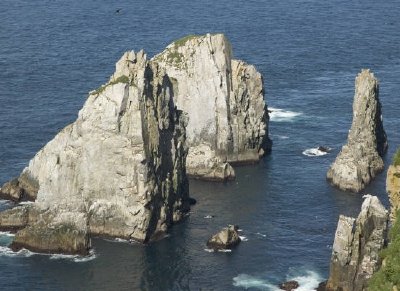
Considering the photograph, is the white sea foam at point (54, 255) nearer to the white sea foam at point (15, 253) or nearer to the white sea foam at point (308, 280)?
the white sea foam at point (15, 253)

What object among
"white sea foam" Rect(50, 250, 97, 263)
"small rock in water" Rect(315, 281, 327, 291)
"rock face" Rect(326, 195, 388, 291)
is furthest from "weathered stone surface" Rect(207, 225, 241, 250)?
"rock face" Rect(326, 195, 388, 291)

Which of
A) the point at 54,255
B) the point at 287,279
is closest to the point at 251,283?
the point at 287,279

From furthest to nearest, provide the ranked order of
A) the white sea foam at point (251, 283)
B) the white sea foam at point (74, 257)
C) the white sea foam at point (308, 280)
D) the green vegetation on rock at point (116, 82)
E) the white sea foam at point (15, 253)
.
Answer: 1. the green vegetation on rock at point (116, 82)
2. the white sea foam at point (15, 253)
3. the white sea foam at point (74, 257)
4. the white sea foam at point (251, 283)
5. the white sea foam at point (308, 280)

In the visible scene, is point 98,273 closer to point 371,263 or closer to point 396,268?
point 371,263

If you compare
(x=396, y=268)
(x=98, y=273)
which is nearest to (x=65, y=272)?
(x=98, y=273)

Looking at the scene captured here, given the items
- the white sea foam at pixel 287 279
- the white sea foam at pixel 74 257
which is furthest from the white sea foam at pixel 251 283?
the white sea foam at pixel 74 257
